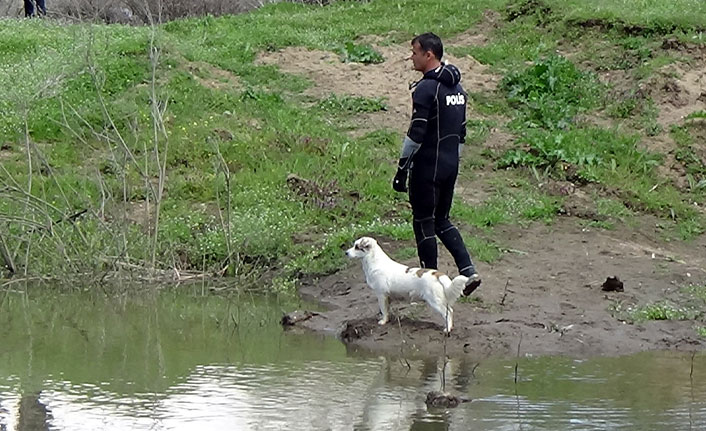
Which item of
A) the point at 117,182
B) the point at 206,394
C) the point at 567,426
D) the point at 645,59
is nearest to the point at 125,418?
the point at 206,394

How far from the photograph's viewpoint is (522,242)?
1111 centimetres

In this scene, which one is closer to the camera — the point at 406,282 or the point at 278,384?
the point at 278,384

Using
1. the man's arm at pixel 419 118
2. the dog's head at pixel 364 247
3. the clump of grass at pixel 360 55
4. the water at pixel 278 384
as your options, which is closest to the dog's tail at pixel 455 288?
the water at pixel 278 384

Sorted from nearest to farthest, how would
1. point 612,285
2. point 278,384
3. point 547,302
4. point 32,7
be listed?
point 278,384 → point 547,302 → point 612,285 → point 32,7

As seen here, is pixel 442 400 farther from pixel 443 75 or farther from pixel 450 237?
pixel 443 75

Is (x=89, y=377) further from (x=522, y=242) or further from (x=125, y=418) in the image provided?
(x=522, y=242)

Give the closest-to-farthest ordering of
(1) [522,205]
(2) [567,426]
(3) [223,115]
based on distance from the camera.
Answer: (2) [567,426]
(1) [522,205]
(3) [223,115]

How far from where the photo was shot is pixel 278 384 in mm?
7008

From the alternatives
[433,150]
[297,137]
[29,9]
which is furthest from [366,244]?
[29,9]

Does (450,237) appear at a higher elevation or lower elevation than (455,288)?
higher

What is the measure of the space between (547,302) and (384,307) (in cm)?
152

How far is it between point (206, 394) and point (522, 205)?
6022 millimetres

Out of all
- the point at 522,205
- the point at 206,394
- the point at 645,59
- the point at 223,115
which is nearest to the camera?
the point at 206,394

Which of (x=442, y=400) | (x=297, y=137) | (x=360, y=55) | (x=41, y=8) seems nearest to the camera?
(x=442, y=400)
